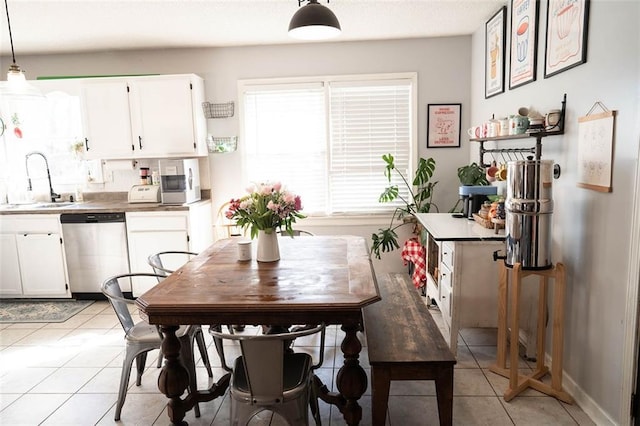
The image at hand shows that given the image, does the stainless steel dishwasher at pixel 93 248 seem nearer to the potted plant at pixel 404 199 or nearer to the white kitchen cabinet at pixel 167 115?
the white kitchen cabinet at pixel 167 115

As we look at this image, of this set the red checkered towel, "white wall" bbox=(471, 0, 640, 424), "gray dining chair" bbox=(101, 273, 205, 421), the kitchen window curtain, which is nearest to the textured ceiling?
the kitchen window curtain

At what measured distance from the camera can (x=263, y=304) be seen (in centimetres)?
177

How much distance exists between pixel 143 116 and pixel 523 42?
3374 mm

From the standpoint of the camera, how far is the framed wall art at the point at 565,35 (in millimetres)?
2118

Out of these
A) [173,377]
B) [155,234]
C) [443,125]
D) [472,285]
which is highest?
[443,125]

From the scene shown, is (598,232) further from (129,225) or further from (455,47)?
(129,225)

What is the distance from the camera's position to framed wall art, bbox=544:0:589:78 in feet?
6.95

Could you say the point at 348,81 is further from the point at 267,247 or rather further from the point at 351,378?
the point at 351,378

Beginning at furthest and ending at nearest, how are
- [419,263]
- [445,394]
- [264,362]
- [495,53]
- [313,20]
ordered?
1. [419,263]
2. [495,53]
3. [313,20]
4. [445,394]
5. [264,362]

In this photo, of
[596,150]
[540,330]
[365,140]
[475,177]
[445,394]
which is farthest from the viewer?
[365,140]

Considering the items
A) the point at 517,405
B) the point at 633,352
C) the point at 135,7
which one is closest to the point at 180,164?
the point at 135,7

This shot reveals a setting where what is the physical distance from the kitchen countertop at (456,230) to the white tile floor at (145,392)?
84 cm

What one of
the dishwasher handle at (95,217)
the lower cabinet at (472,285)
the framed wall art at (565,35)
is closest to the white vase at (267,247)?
the lower cabinet at (472,285)

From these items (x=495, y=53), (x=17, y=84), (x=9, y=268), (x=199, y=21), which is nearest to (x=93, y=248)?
(x=9, y=268)
